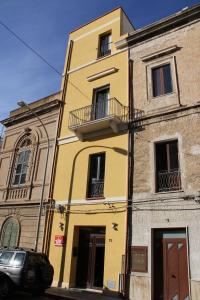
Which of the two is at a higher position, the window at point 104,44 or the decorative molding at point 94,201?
the window at point 104,44

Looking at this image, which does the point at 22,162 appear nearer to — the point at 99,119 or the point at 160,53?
the point at 99,119

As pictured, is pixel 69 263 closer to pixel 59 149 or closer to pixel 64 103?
pixel 59 149

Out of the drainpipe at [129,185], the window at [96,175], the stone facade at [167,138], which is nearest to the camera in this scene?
the stone facade at [167,138]

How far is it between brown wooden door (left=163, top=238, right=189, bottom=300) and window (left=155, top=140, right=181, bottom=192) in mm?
2135

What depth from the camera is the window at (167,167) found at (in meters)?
12.2

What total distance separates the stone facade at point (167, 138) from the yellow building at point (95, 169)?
2.52ft

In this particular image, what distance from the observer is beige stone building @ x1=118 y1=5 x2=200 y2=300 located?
11039mm

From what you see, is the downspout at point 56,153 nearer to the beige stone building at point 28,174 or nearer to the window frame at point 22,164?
the beige stone building at point 28,174

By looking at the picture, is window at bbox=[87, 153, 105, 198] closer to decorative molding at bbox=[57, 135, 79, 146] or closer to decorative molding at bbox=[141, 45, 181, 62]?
decorative molding at bbox=[57, 135, 79, 146]

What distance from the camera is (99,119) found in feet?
48.0

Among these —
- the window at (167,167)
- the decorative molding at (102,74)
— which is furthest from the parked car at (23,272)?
the decorative molding at (102,74)

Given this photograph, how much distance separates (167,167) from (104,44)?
31.4 feet

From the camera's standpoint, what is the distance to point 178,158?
12.3 m

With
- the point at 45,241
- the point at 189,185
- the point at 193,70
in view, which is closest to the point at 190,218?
the point at 189,185
